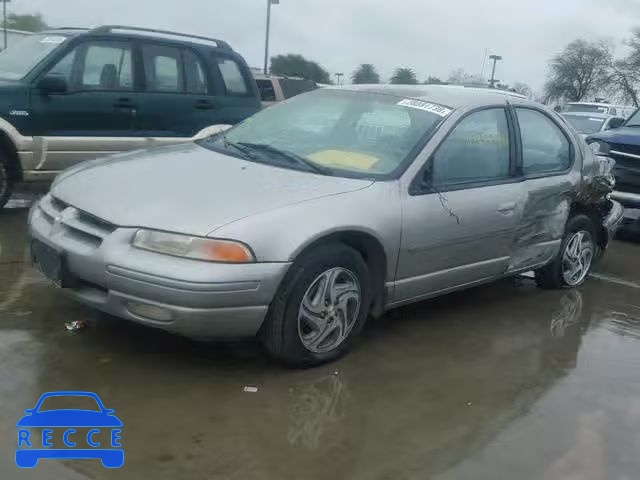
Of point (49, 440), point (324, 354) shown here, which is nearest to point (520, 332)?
point (324, 354)

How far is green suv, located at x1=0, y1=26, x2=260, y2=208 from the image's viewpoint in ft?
21.8

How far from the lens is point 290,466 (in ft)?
9.64

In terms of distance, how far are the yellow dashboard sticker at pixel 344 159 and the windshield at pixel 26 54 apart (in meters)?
3.76

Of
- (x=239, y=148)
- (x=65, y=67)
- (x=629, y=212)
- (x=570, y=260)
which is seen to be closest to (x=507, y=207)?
(x=570, y=260)

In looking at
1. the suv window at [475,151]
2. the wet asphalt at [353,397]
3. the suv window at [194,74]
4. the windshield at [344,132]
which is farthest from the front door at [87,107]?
the suv window at [475,151]

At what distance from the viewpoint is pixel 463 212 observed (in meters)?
4.46

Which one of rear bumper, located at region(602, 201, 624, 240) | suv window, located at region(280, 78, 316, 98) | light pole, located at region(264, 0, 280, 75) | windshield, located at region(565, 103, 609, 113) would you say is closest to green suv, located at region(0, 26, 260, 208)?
rear bumper, located at region(602, 201, 624, 240)

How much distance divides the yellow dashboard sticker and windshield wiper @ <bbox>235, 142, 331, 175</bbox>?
63mm

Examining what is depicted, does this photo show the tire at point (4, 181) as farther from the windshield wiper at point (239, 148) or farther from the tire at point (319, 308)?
the tire at point (319, 308)

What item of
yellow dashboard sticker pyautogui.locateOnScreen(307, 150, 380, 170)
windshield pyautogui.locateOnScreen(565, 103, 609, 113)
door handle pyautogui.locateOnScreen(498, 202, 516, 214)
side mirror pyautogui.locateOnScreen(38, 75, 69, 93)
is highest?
side mirror pyautogui.locateOnScreen(38, 75, 69, 93)

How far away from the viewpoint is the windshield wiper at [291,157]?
13.8 ft

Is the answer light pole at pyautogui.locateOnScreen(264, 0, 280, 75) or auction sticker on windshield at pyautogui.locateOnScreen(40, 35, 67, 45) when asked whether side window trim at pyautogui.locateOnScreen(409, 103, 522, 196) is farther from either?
light pole at pyautogui.locateOnScreen(264, 0, 280, 75)

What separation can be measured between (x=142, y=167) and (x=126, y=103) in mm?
3354

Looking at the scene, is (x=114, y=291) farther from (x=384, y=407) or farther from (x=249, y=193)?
(x=384, y=407)
